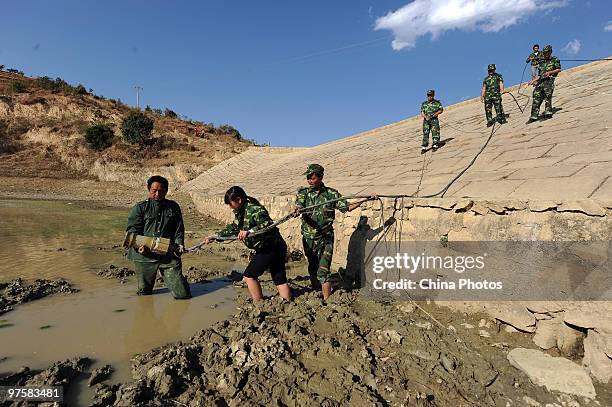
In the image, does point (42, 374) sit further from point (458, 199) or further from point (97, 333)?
point (458, 199)

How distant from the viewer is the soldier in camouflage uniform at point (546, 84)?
6927 millimetres

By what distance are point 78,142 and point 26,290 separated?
94.8 feet

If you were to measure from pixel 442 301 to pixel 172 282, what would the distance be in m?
3.14

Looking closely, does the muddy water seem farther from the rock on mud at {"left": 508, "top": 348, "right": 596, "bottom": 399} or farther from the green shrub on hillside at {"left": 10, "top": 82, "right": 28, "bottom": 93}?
the green shrub on hillside at {"left": 10, "top": 82, "right": 28, "bottom": 93}

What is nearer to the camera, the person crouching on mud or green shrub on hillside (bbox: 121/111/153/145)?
the person crouching on mud

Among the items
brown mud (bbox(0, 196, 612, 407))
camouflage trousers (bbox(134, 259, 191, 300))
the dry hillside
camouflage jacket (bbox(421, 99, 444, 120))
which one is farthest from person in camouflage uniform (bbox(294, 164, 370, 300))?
the dry hillside

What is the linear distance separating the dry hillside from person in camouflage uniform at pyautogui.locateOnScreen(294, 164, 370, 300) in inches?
949

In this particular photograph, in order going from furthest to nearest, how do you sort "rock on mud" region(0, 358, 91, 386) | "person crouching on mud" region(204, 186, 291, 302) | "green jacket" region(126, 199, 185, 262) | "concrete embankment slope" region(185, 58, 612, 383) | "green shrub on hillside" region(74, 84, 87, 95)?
"green shrub on hillside" region(74, 84, 87, 95) < "green jacket" region(126, 199, 185, 262) < "person crouching on mud" region(204, 186, 291, 302) < "concrete embankment slope" region(185, 58, 612, 383) < "rock on mud" region(0, 358, 91, 386)

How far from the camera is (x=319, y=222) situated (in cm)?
405

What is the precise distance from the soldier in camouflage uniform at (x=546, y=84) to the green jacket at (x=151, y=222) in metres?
6.88

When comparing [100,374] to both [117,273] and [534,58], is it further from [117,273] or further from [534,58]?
[534,58]

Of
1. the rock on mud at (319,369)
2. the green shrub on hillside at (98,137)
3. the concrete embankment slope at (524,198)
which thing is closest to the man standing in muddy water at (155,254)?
the rock on mud at (319,369)

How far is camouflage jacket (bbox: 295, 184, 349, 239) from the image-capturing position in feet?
13.3

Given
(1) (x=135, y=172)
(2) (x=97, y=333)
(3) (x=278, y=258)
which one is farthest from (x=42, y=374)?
(1) (x=135, y=172)
